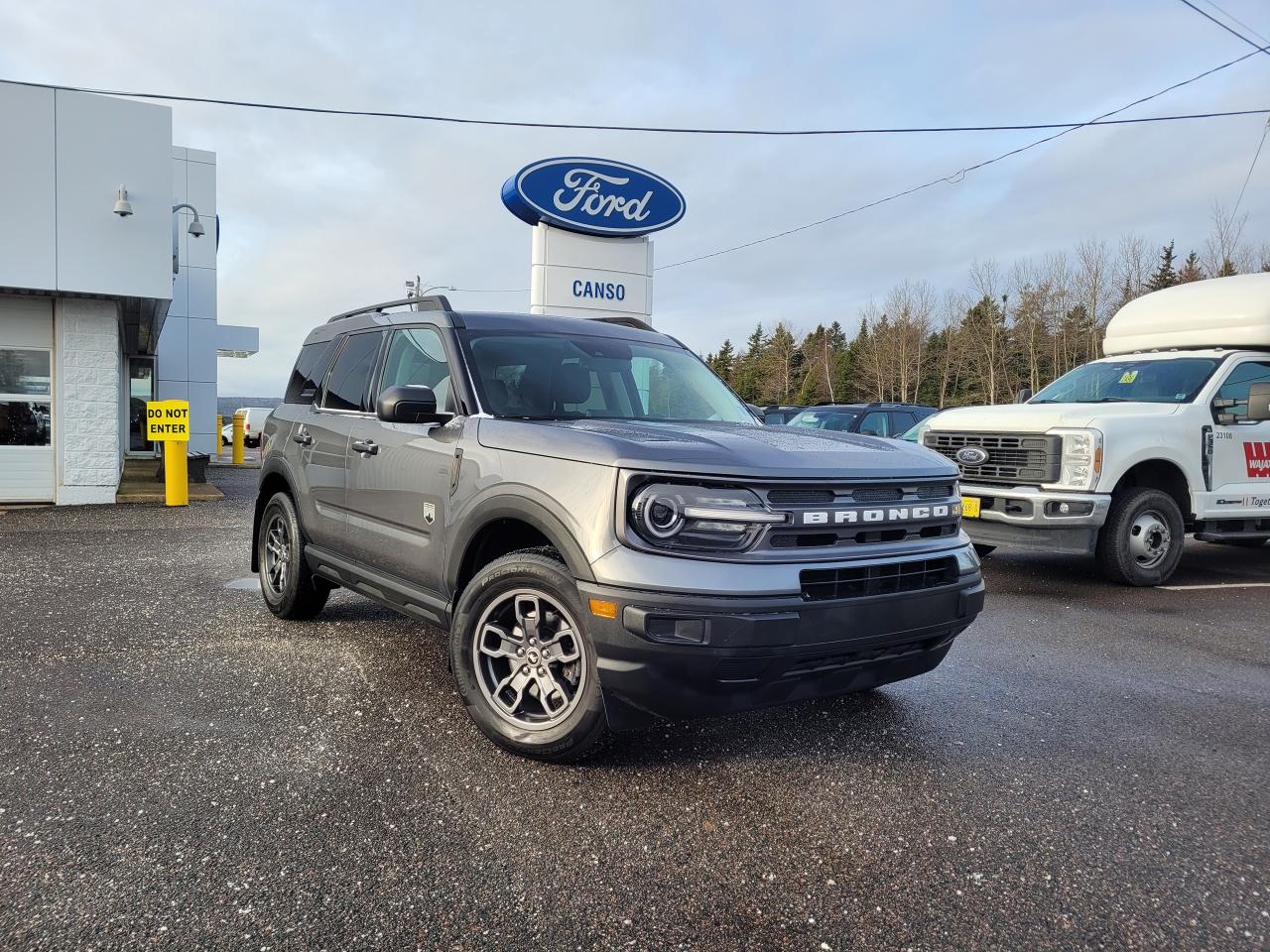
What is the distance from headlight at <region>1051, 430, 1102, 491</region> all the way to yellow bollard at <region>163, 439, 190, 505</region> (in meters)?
11.5

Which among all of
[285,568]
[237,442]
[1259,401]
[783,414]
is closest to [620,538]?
[285,568]

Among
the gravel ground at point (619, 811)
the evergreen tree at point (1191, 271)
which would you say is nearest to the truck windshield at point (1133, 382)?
the gravel ground at point (619, 811)

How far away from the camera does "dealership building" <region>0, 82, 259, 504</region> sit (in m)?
11.3

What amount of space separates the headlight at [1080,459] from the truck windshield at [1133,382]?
122 centimetres

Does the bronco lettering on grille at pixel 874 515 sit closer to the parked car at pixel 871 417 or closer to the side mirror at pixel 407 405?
the side mirror at pixel 407 405

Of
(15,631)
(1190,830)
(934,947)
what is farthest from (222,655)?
(1190,830)

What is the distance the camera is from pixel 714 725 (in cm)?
388

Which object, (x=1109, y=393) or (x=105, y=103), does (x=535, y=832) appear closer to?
(x=1109, y=393)

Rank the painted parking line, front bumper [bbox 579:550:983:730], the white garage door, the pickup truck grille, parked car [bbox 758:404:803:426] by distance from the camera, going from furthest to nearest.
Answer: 1. parked car [bbox 758:404:803:426]
2. the white garage door
3. the painted parking line
4. the pickup truck grille
5. front bumper [bbox 579:550:983:730]

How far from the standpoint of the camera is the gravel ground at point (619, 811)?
7.82 ft

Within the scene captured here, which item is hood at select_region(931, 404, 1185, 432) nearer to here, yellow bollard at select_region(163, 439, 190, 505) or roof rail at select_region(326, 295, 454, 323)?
roof rail at select_region(326, 295, 454, 323)

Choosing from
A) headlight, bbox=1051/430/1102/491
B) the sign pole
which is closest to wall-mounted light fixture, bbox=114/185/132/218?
the sign pole

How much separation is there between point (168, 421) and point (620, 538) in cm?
1245

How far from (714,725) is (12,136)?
487 inches
